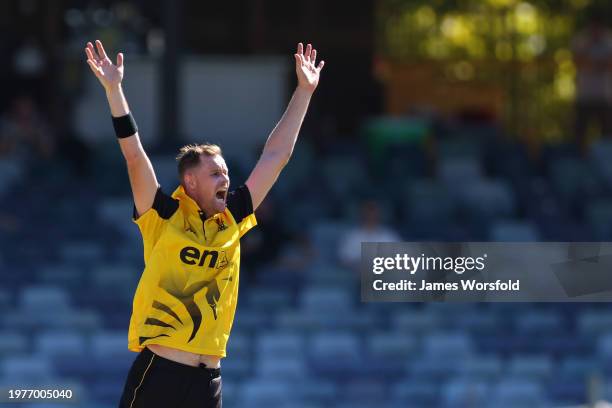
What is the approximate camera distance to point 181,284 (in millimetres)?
5387

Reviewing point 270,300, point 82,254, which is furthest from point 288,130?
point 82,254

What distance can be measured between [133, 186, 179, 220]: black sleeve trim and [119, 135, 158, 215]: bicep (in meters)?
0.04

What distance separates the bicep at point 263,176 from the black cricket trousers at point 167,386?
663 millimetres

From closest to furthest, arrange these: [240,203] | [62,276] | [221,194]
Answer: [221,194] < [240,203] < [62,276]

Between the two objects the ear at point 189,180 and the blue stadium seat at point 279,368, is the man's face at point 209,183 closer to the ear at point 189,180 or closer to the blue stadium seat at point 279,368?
the ear at point 189,180

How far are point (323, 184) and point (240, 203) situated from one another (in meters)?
9.17

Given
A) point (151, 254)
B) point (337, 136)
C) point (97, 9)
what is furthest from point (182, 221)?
point (337, 136)

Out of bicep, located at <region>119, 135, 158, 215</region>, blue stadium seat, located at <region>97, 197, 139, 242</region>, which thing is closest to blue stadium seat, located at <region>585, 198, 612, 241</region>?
blue stadium seat, located at <region>97, 197, 139, 242</region>

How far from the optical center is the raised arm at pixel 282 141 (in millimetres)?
5633

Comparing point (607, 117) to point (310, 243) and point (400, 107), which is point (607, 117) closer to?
point (400, 107)

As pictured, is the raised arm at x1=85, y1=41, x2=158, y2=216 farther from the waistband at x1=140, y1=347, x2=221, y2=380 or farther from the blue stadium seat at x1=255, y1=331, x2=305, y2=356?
the blue stadium seat at x1=255, y1=331, x2=305, y2=356

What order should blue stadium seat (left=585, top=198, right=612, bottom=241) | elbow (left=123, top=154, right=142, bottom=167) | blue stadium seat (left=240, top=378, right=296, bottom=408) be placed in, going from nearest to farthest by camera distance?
elbow (left=123, top=154, right=142, bottom=167), blue stadium seat (left=240, top=378, right=296, bottom=408), blue stadium seat (left=585, top=198, right=612, bottom=241)

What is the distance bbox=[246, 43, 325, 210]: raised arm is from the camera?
222 inches

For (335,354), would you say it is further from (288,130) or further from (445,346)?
(288,130)
